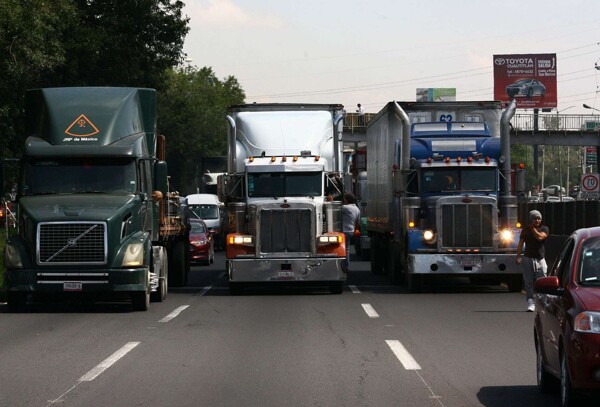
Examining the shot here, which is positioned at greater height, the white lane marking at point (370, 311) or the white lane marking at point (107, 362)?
the white lane marking at point (107, 362)

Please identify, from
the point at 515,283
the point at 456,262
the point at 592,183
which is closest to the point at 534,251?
the point at 456,262

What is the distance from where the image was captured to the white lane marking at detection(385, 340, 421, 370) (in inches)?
553

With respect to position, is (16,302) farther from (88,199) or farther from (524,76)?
(524,76)

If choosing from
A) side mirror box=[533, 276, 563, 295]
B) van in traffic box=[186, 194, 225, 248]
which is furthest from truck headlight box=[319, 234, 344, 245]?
van in traffic box=[186, 194, 225, 248]

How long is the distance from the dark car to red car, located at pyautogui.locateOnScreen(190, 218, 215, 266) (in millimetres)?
81154

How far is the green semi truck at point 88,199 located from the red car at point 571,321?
36.8 ft

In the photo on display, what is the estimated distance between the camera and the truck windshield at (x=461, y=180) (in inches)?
1107

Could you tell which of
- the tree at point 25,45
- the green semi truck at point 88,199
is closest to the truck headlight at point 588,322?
the green semi truck at point 88,199

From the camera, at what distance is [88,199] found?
22.6m

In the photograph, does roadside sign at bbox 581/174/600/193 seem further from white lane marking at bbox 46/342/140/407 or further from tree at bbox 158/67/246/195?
tree at bbox 158/67/246/195

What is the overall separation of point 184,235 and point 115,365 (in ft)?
56.3

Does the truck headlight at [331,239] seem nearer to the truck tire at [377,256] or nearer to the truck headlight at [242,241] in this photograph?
the truck headlight at [242,241]

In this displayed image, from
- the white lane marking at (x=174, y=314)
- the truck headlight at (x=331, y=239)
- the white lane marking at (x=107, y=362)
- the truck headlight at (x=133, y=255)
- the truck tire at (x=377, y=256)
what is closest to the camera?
the white lane marking at (x=107, y=362)

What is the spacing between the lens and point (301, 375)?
13336 mm
